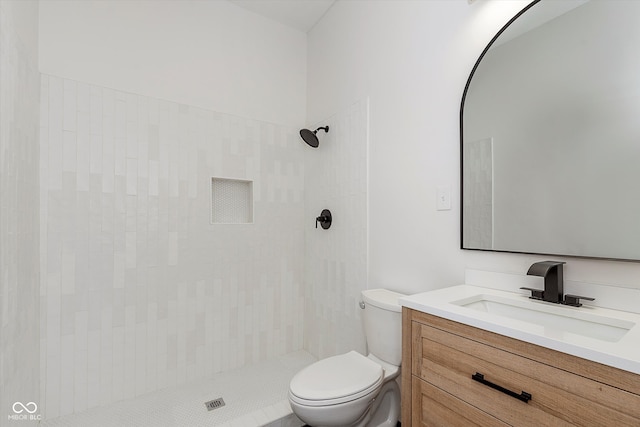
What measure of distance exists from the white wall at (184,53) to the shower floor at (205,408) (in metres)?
1.86

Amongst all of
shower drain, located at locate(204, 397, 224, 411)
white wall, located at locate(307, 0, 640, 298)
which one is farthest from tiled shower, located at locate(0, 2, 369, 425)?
shower drain, located at locate(204, 397, 224, 411)

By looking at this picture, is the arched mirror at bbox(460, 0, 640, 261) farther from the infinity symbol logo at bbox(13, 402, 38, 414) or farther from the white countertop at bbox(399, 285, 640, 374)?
the infinity symbol logo at bbox(13, 402, 38, 414)

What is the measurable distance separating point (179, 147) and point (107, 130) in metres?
0.40

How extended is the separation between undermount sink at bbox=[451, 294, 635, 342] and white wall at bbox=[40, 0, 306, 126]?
1.93 meters

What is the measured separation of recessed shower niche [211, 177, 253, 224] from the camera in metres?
2.30

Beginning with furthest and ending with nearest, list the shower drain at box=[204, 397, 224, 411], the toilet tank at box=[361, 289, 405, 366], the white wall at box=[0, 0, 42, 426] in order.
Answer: the shower drain at box=[204, 397, 224, 411] < the toilet tank at box=[361, 289, 405, 366] < the white wall at box=[0, 0, 42, 426]

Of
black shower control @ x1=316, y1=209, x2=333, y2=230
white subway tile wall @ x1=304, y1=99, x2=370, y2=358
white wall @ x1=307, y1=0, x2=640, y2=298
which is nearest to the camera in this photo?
white wall @ x1=307, y1=0, x2=640, y2=298

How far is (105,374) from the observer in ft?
6.13

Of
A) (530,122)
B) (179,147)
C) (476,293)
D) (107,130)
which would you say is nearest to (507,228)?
(476,293)

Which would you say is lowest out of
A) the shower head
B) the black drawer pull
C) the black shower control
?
the black drawer pull

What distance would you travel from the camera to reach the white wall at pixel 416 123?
1414 millimetres

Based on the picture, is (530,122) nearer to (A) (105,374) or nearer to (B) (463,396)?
(B) (463,396)

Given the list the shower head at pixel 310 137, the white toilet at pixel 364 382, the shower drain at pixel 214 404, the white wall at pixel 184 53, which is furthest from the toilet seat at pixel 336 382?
the white wall at pixel 184 53

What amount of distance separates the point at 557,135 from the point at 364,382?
1236 mm
